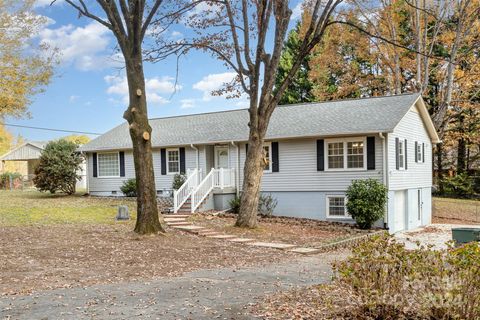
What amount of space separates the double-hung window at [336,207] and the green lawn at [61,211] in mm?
7729

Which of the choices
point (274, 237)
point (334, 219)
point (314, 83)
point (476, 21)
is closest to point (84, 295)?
point (274, 237)

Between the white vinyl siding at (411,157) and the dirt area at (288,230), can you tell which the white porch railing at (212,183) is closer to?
the dirt area at (288,230)

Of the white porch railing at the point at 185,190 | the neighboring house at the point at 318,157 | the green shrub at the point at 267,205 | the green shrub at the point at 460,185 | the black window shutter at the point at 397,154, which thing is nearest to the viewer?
the neighboring house at the point at 318,157

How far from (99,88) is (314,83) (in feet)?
55.7

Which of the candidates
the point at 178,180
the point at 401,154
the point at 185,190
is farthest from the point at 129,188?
the point at 401,154

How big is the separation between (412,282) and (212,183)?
14.8 meters

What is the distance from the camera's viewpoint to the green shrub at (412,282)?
164 inches

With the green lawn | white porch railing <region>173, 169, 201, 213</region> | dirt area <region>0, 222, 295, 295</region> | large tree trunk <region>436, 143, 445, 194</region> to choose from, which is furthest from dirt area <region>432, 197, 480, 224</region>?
the green lawn

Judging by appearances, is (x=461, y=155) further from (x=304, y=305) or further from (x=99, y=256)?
(x=304, y=305)

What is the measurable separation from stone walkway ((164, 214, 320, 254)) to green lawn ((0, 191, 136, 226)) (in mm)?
1873

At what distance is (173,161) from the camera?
21.9 metres

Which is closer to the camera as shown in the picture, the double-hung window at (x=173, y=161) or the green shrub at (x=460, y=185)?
the double-hung window at (x=173, y=161)

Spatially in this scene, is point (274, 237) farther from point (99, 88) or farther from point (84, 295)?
point (99, 88)

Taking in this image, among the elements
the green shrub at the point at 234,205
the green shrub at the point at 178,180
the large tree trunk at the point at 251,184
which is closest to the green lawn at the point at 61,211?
the green shrub at the point at 178,180
